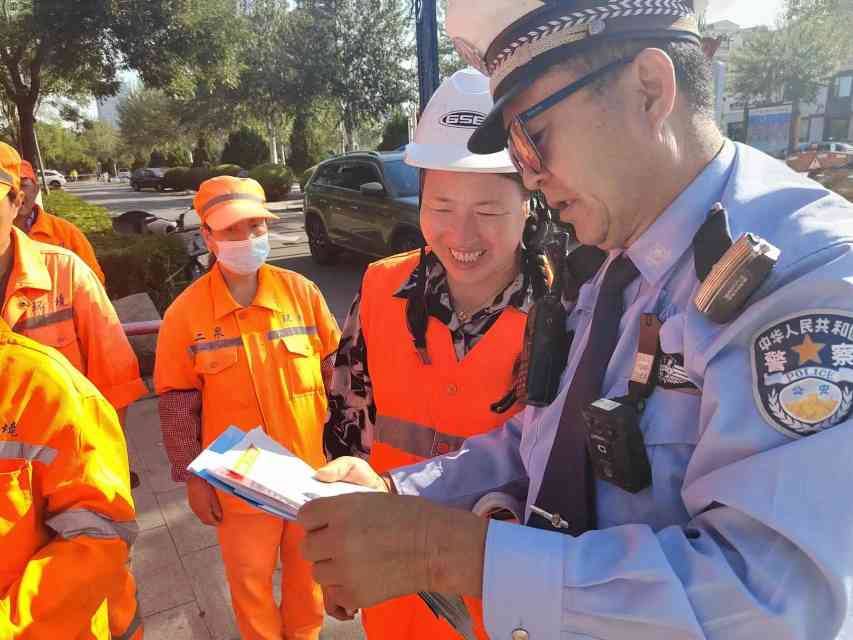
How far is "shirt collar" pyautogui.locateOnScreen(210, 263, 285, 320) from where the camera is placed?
253 cm

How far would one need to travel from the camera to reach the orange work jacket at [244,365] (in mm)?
2443

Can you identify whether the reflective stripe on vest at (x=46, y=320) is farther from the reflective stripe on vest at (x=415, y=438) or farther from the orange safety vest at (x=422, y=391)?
the reflective stripe on vest at (x=415, y=438)

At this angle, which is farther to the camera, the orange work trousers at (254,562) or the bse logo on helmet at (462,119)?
the orange work trousers at (254,562)

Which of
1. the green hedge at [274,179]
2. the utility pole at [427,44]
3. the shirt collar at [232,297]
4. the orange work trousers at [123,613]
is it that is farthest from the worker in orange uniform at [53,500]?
the green hedge at [274,179]

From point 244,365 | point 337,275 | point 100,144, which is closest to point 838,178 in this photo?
point 337,275

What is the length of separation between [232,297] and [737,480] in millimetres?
2238

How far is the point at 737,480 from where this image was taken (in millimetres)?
720

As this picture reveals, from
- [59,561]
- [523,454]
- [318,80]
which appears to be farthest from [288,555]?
[318,80]

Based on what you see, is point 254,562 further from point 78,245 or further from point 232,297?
point 78,245

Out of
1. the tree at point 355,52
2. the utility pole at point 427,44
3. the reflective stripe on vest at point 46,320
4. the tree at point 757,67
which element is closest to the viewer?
the reflective stripe on vest at point 46,320

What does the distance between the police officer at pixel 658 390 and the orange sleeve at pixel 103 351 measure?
2014mm

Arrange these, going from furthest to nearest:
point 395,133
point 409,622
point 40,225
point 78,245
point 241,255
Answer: point 395,133, point 78,245, point 40,225, point 241,255, point 409,622

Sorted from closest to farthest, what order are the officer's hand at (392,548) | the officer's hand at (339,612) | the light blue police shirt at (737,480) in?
the light blue police shirt at (737,480)
the officer's hand at (392,548)
the officer's hand at (339,612)

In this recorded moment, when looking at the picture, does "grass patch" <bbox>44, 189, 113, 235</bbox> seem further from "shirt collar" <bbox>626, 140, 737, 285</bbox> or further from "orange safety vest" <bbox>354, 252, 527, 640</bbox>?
"shirt collar" <bbox>626, 140, 737, 285</bbox>
